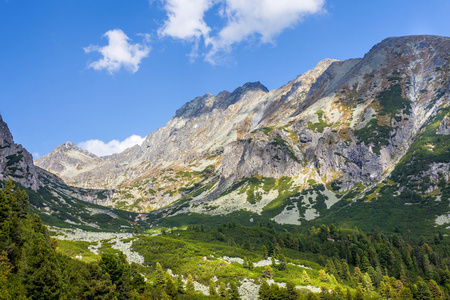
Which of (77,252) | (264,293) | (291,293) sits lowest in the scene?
(291,293)

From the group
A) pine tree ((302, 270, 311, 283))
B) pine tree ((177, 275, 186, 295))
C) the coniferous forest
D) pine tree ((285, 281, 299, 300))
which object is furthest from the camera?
pine tree ((302, 270, 311, 283))

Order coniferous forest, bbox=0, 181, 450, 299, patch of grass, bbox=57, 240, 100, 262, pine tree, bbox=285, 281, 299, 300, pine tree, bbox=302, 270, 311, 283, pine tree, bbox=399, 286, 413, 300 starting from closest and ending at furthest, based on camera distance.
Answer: coniferous forest, bbox=0, 181, 450, 299 → pine tree, bbox=285, 281, 299, 300 → patch of grass, bbox=57, 240, 100, 262 → pine tree, bbox=399, 286, 413, 300 → pine tree, bbox=302, 270, 311, 283

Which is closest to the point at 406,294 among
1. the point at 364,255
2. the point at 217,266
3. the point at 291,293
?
the point at 291,293

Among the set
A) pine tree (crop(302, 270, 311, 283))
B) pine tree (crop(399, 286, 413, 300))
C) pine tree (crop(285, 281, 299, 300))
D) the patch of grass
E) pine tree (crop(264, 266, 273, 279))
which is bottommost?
pine tree (crop(399, 286, 413, 300))

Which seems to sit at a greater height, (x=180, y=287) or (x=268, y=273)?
Answer: (x=180, y=287)

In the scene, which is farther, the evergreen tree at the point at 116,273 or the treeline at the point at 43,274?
the evergreen tree at the point at 116,273

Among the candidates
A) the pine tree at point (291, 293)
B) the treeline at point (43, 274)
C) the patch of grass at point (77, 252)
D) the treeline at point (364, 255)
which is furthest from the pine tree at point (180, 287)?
the treeline at point (364, 255)

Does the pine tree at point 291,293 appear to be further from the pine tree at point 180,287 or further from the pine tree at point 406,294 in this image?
the pine tree at point 406,294

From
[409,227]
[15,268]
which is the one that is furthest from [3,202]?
[409,227]

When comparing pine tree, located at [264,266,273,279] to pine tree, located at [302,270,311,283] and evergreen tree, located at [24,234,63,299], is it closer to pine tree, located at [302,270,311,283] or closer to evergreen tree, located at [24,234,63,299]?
pine tree, located at [302,270,311,283]

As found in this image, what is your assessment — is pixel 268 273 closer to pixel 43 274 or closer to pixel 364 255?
pixel 43 274

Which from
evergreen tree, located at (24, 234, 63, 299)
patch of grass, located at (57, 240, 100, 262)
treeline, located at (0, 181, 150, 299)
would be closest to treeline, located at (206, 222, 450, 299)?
patch of grass, located at (57, 240, 100, 262)

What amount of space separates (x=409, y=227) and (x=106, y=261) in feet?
657

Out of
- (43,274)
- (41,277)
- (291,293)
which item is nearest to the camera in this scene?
(41,277)
